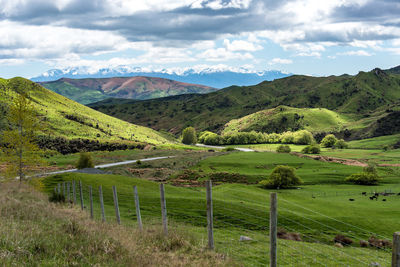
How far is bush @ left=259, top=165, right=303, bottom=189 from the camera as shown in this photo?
252 feet

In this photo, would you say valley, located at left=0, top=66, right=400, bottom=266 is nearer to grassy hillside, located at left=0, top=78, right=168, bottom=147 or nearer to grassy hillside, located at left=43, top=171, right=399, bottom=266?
grassy hillside, located at left=43, top=171, right=399, bottom=266

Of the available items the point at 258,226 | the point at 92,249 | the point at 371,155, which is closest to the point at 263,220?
the point at 258,226

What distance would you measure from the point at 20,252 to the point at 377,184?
301ft

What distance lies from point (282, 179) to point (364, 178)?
937 inches

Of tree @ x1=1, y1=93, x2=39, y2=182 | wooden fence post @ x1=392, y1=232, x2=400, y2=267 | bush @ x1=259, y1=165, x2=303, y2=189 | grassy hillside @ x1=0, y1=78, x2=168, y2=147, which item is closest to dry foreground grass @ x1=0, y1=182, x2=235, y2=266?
wooden fence post @ x1=392, y1=232, x2=400, y2=267

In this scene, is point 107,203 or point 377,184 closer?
point 107,203

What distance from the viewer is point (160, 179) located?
285 feet

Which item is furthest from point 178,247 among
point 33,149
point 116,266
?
point 33,149

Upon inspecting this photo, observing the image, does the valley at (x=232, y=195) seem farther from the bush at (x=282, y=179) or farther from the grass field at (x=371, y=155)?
the grass field at (x=371, y=155)

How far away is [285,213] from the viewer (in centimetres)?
3734

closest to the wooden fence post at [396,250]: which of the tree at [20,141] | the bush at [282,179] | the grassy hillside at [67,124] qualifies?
the tree at [20,141]

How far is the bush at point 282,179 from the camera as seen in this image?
7682 cm

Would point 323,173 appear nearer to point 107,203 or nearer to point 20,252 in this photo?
point 107,203

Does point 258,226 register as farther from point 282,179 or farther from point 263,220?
point 282,179
